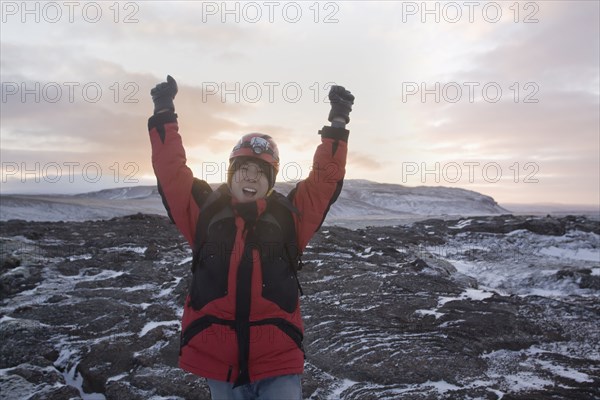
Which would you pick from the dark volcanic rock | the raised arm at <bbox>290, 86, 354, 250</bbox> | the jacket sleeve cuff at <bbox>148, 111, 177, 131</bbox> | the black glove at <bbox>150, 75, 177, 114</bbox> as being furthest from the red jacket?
the dark volcanic rock

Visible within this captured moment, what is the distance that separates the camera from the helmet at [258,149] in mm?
3449

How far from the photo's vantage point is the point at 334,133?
3447mm

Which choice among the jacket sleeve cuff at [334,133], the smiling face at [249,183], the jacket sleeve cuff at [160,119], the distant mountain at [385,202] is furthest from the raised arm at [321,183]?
the distant mountain at [385,202]

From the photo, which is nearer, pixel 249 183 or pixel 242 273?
pixel 242 273

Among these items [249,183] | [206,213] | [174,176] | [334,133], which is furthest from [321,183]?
[174,176]

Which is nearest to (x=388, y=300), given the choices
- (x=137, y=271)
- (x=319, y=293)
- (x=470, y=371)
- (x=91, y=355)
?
(x=319, y=293)

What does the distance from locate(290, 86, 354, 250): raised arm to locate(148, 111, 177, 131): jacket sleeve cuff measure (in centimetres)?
116

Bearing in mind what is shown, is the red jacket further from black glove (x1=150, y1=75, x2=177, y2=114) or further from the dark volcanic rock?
the dark volcanic rock

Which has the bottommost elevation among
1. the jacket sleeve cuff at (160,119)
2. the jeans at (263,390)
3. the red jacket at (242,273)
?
the jeans at (263,390)

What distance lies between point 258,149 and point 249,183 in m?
0.30

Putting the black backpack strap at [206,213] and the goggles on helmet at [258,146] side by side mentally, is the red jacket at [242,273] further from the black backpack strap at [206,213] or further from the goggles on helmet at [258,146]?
the goggles on helmet at [258,146]

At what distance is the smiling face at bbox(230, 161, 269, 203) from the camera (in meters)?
3.33

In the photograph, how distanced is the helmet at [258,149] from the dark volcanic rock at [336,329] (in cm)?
383

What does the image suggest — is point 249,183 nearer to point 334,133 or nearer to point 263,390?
point 334,133
